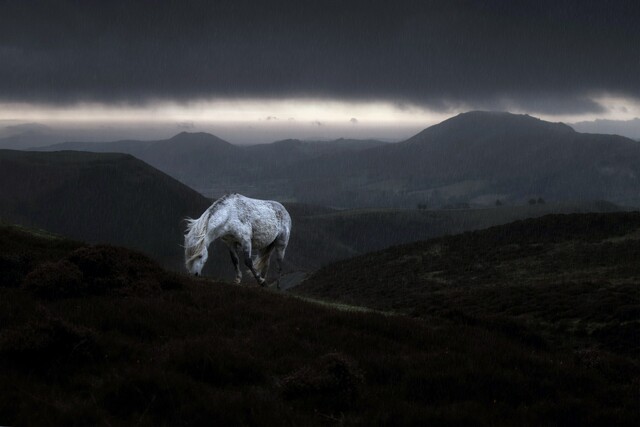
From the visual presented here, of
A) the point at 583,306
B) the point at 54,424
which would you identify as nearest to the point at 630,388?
the point at 54,424

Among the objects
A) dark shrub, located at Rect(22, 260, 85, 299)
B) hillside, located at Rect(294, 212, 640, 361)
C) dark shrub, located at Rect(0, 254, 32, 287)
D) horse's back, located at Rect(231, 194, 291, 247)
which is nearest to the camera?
dark shrub, located at Rect(22, 260, 85, 299)

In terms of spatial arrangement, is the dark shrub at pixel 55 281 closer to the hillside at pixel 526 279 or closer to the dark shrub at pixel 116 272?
the dark shrub at pixel 116 272

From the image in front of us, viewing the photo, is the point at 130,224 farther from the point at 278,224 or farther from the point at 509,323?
the point at 509,323

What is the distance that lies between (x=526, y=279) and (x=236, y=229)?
2091 centimetres

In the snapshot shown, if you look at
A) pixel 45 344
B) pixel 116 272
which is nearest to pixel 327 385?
pixel 45 344

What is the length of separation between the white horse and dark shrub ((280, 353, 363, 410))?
38.0 feet

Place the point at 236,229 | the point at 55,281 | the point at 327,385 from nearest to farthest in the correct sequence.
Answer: the point at 327,385
the point at 55,281
the point at 236,229

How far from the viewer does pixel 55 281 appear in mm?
10828

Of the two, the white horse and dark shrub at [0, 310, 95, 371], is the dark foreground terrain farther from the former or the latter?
the white horse

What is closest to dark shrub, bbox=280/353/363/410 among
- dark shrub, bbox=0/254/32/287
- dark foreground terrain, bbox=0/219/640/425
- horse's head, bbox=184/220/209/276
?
dark foreground terrain, bbox=0/219/640/425

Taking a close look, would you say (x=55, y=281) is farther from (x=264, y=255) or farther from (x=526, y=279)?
(x=526, y=279)

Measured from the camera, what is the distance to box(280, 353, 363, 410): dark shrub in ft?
22.4

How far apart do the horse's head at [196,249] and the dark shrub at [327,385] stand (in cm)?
1154

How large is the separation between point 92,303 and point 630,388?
978 centimetres
